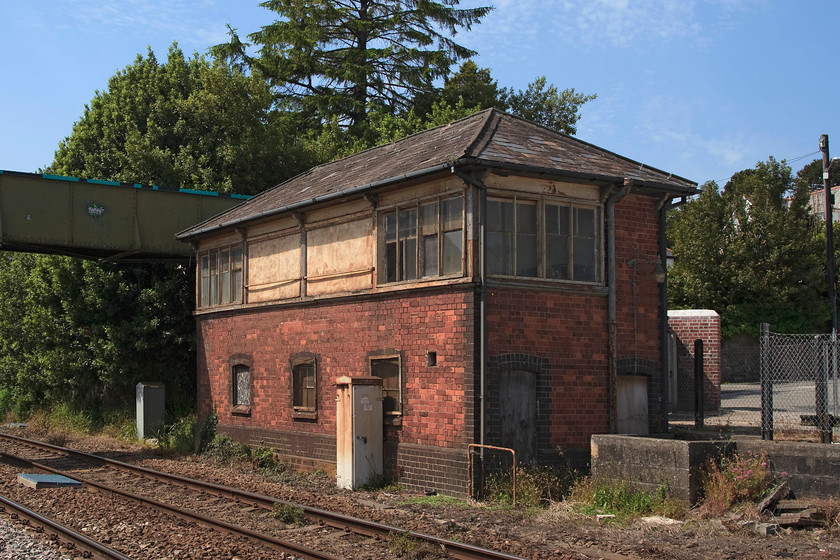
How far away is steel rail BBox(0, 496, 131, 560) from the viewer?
30.2 feet

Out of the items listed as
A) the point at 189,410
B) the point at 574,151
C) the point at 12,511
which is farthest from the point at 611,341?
the point at 189,410

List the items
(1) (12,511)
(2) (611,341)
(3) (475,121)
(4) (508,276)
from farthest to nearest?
(3) (475,121) < (2) (611,341) < (4) (508,276) < (1) (12,511)

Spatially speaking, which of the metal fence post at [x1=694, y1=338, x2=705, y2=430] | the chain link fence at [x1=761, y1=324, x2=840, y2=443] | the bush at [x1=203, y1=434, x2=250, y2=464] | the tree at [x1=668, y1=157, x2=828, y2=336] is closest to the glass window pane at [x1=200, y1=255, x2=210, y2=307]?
the bush at [x1=203, y1=434, x2=250, y2=464]

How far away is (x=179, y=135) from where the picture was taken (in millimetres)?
27328

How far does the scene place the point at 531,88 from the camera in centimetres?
3966

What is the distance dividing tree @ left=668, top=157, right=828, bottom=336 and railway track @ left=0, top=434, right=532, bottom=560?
23864mm

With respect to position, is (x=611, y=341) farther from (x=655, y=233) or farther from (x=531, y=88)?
(x=531, y=88)

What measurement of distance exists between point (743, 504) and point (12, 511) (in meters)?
9.93

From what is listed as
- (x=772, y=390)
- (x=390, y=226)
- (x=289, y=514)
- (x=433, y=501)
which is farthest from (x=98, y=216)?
(x=772, y=390)

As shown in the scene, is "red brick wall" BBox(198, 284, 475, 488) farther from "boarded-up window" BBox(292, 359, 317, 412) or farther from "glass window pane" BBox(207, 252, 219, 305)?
"glass window pane" BBox(207, 252, 219, 305)

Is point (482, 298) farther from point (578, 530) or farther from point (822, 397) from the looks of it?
point (822, 397)

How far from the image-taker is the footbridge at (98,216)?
19859 millimetres

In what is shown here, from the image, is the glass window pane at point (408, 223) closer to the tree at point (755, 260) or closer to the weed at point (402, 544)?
the weed at point (402, 544)

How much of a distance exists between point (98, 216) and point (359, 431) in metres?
10.8
